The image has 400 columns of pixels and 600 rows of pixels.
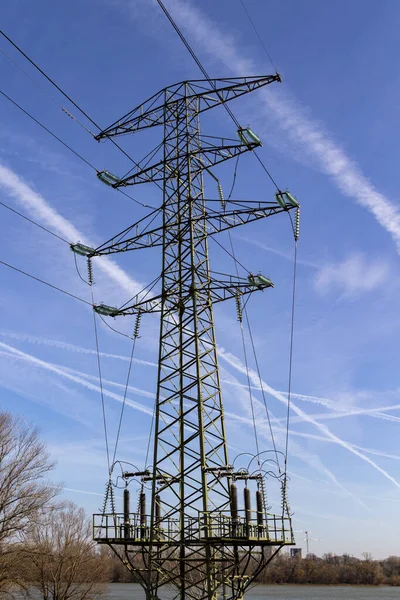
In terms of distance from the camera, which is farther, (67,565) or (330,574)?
(330,574)

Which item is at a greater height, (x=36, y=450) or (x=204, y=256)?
(x=204, y=256)

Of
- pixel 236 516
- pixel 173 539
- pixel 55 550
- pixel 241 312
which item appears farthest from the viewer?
pixel 55 550

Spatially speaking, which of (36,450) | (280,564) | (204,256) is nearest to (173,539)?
(204,256)

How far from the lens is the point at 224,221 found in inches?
908

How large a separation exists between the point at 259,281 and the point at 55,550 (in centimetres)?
3649

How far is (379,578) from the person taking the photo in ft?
409

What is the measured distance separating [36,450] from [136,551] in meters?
19.1

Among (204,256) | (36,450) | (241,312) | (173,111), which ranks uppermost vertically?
(173,111)

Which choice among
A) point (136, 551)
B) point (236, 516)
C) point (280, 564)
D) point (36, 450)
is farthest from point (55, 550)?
point (280, 564)

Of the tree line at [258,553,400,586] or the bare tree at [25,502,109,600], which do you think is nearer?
the bare tree at [25,502,109,600]

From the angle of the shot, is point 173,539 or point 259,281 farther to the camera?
point 259,281

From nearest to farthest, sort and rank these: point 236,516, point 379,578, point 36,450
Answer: point 236,516 < point 36,450 < point 379,578

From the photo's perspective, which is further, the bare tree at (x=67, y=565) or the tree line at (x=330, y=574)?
the tree line at (x=330, y=574)

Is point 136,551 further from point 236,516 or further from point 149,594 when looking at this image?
point 236,516
